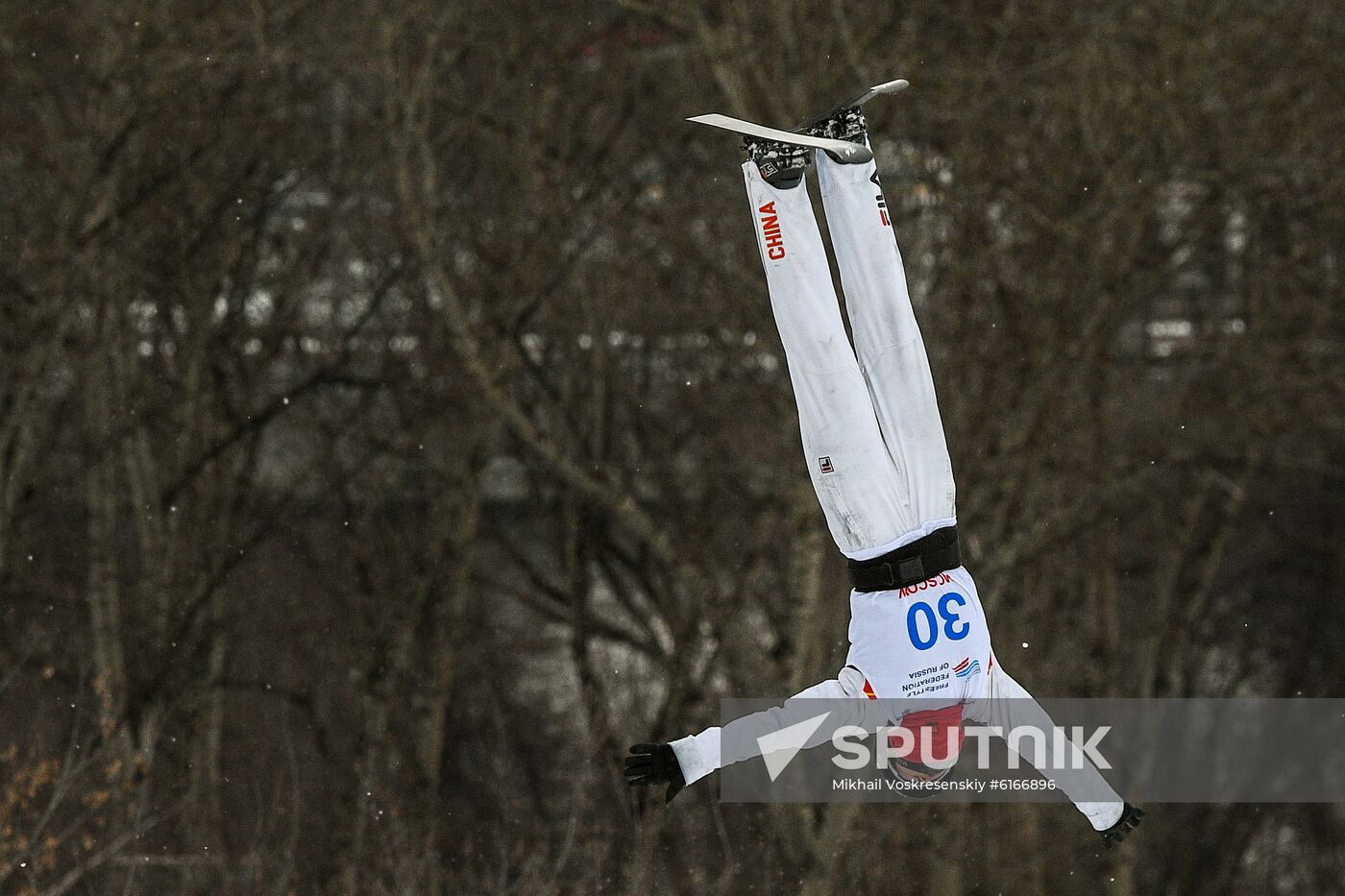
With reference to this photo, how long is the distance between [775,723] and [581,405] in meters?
16.1

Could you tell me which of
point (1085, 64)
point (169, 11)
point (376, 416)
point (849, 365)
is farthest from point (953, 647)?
point (376, 416)

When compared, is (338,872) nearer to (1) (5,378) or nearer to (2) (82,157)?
(1) (5,378)

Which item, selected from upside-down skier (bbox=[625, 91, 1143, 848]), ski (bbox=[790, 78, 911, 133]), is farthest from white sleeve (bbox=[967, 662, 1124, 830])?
ski (bbox=[790, 78, 911, 133])

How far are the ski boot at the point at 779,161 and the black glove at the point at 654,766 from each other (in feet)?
6.65

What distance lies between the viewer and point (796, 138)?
19.0 ft

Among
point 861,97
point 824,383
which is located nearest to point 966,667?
point 824,383

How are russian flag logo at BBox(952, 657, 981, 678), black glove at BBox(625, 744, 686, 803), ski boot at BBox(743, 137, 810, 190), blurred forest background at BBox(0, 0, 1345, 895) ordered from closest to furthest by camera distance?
black glove at BBox(625, 744, 686, 803)
ski boot at BBox(743, 137, 810, 190)
russian flag logo at BBox(952, 657, 981, 678)
blurred forest background at BBox(0, 0, 1345, 895)

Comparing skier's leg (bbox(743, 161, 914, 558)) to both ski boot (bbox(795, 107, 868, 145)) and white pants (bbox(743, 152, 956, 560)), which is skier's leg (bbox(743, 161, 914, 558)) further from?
ski boot (bbox(795, 107, 868, 145))

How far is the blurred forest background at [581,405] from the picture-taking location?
1752cm

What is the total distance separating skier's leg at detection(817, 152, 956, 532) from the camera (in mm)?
6113

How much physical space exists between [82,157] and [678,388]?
25.6 ft

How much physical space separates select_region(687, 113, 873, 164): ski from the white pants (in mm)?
56

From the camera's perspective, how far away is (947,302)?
1777 centimetres

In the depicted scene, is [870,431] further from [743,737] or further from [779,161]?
[743,737]
